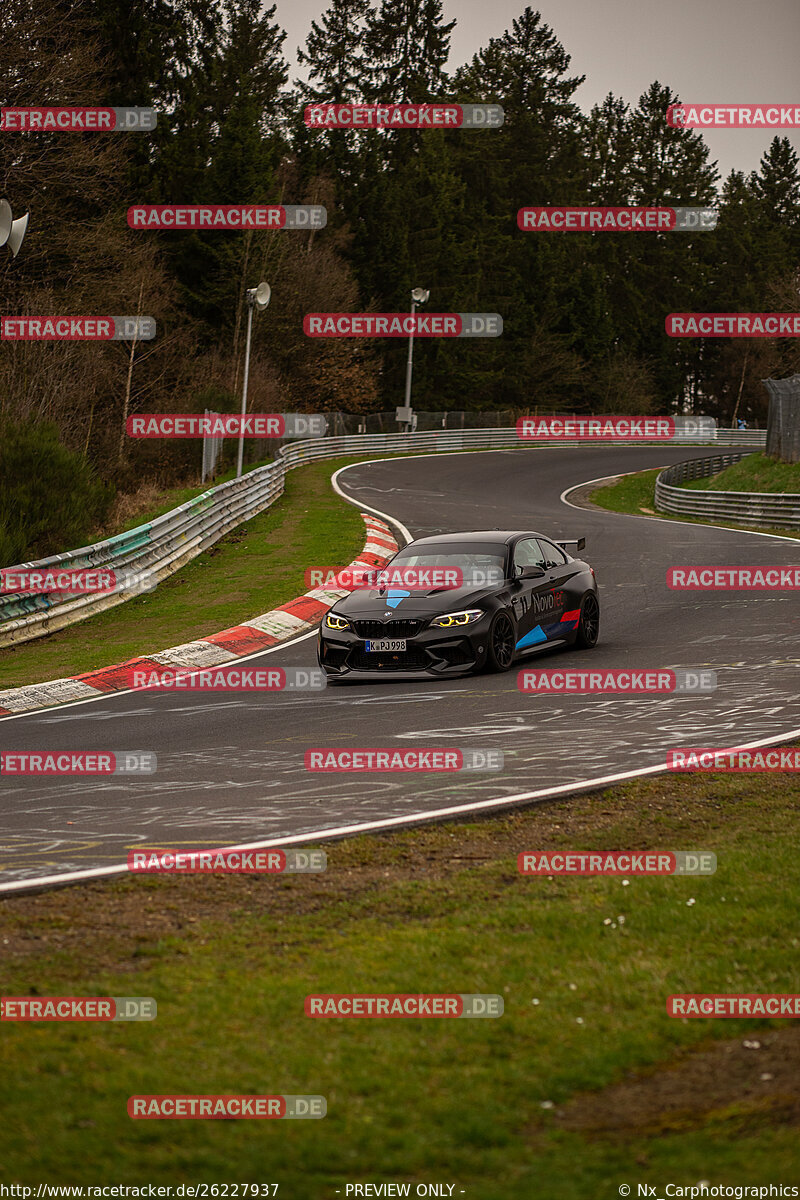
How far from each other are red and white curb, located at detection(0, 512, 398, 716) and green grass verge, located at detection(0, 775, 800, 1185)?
664cm

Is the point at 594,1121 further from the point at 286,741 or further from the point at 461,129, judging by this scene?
the point at 461,129

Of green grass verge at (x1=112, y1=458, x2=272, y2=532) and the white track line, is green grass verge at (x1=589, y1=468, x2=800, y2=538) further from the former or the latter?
the white track line

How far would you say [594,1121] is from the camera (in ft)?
12.5

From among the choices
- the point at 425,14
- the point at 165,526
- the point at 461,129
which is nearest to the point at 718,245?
the point at 461,129

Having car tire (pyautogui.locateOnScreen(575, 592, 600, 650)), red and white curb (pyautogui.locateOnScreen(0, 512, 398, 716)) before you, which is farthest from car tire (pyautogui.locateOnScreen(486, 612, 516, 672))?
red and white curb (pyautogui.locateOnScreen(0, 512, 398, 716))

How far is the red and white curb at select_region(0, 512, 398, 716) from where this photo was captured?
42.0 ft

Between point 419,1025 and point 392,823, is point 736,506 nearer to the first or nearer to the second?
point 392,823

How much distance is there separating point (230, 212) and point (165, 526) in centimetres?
3798

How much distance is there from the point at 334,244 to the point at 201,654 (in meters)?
59.0

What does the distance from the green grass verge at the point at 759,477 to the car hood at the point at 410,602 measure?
24.0 m

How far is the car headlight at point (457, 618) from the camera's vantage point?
13016 mm

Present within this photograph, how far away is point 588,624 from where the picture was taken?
1504 cm

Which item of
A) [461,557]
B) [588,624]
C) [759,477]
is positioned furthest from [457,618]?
[759,477]

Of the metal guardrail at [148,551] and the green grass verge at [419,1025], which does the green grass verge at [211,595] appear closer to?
the metal guardrail at [148,551]
